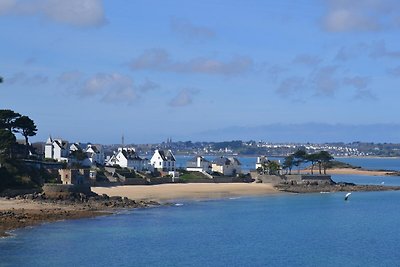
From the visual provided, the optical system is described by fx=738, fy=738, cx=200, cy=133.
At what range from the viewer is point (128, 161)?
286ft

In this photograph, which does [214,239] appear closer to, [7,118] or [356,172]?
[7,118]

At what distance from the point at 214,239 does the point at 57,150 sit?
43593 mm

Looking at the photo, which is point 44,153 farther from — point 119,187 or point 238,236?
point 238,236

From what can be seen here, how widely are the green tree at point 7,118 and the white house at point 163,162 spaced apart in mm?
25164

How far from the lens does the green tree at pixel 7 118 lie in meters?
69.8

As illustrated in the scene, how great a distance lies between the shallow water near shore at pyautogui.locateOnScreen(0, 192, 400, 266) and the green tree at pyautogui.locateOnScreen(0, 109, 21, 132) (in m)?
20.1

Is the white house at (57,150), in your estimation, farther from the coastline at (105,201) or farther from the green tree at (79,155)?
the coastline at (105,201)

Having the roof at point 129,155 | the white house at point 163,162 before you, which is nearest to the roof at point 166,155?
the white house at point 163,162

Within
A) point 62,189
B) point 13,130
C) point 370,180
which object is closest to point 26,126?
point 13,130

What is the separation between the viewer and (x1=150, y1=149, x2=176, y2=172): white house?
3642 inches

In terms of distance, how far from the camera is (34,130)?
73188 mm

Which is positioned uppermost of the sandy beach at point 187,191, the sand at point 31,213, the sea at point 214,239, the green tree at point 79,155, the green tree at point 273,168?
the green tree at point 79,155

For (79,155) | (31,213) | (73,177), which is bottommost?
(31,213)

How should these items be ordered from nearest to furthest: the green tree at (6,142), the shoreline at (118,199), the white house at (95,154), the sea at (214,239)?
1. the sea at (214,239)
2. the shoreline at (118,199)
3. the green tree at (6,142)
4. the white house at (95,154)
